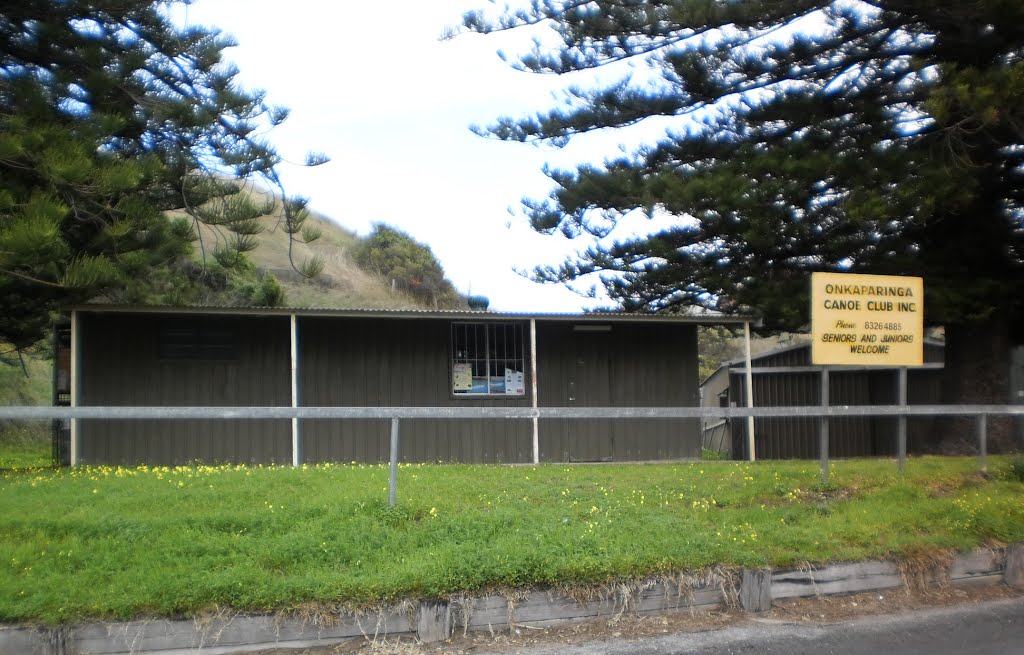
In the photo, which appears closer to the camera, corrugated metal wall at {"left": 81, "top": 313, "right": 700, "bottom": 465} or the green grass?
the green grass

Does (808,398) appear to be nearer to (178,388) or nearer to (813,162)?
(813,162)

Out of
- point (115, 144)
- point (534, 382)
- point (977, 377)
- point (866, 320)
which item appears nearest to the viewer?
point (866, 320)

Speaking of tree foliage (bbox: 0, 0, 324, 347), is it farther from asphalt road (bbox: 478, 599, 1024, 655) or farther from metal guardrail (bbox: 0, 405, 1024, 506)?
asphalt road (bbox: 478, 599, 1024, 655)

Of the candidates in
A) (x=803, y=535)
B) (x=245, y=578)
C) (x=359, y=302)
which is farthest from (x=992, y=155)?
(x=359, y=302)

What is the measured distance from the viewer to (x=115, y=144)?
12586 mm

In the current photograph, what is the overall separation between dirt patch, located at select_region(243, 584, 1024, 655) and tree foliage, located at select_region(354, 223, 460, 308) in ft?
136

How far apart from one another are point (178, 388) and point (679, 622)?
9881mm

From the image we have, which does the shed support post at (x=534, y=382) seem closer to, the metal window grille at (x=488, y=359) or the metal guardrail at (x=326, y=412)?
the metal window grille at (x=488, y=359)

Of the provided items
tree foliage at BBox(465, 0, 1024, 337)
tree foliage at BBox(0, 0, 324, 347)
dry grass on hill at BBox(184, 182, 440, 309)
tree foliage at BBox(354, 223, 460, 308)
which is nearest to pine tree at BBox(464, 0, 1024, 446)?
tree foliage at BBox(465, 0, 1024, 337)

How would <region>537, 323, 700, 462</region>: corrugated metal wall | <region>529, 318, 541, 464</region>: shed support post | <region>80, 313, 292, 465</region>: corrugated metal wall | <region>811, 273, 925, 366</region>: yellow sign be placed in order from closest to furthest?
<region>811, 273, 925, 366</region>: yellow sign
<region>80, 313, 292, 465</region>: corrugated metal wall
<region>529, 318, 541, 464</region>: shed support post
<region>537, 323, 700, 462</region>: corrugated metal wall

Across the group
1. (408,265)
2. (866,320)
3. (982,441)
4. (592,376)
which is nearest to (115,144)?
(592,376)

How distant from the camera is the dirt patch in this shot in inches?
237

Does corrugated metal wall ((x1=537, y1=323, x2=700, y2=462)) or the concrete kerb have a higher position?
corrugated metal wall ((x1=537, y1=323, x2=700, y2=462))

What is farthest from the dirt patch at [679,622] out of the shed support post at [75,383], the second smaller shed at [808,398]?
the second smaller shed at [808,398]
